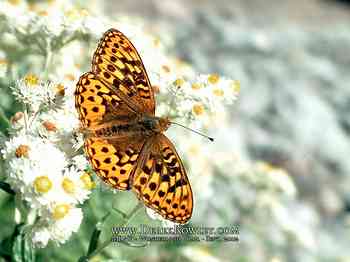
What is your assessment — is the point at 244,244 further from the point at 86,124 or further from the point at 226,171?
the point at 86,124

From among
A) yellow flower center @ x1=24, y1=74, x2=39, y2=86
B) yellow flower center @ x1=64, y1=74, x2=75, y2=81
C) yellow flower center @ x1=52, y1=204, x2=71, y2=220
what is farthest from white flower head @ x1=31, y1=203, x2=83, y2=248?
yellow flower center @ x1=64, y1=74, x2=75, y2=81

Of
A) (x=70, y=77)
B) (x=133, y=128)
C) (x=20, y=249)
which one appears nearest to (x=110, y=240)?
(x=20, y=249)

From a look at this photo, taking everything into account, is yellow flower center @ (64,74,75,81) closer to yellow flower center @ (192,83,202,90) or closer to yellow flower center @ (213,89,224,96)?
yellow flower center @ (192,83,202,90)

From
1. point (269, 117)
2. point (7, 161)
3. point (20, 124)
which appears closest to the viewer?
point (7, 161)

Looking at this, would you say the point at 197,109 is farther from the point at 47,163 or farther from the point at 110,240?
the point at 47,163

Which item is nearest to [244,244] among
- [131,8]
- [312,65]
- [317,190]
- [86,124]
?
[317,190]

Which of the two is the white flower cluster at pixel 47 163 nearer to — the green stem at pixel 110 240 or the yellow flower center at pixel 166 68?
the green stem at pixel 110 240

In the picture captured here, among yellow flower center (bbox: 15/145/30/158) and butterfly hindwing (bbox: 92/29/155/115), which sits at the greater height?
butterfly hindwing (bbox: 92/29/155/115)
